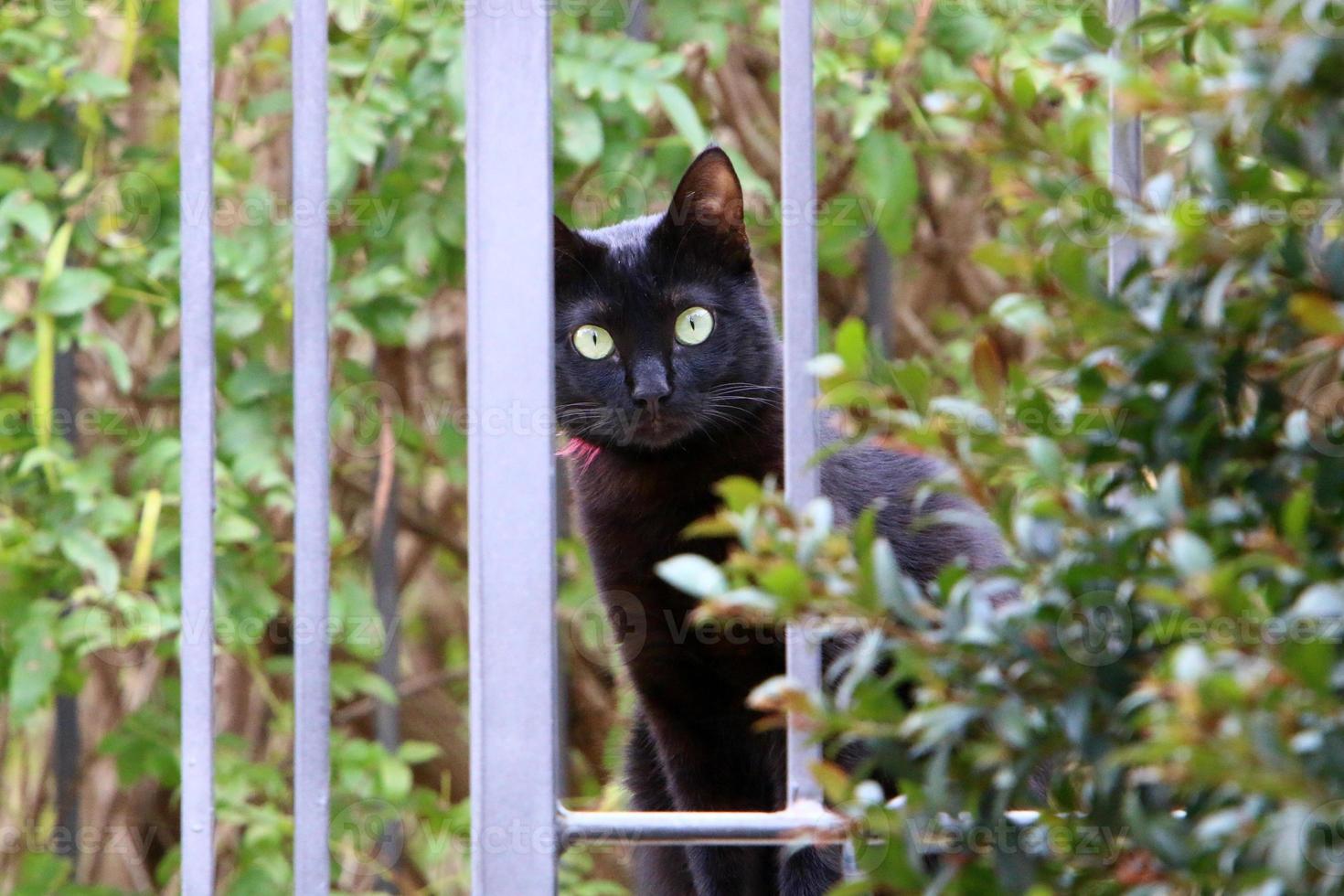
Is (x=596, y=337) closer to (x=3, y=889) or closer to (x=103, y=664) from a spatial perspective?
(x=103, y=664)

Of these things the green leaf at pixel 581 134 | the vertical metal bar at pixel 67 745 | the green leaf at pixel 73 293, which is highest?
the green leaf at pixel 581 134

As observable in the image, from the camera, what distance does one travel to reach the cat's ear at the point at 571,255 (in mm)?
1707

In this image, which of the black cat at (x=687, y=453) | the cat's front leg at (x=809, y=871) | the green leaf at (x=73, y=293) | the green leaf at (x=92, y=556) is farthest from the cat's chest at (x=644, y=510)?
the green leaf at (x=73, y=293)

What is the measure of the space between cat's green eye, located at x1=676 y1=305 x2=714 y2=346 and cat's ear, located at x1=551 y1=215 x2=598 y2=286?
0.14 meters

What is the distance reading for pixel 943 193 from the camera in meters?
3.39

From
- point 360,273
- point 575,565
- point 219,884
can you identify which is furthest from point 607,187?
point 219,884

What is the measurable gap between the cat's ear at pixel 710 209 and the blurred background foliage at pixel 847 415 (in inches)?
13.6

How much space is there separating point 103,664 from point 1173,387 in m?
2.59

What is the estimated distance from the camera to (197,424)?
1.18 m

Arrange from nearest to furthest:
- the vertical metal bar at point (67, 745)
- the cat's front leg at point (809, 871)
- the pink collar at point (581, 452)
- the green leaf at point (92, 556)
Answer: the cat's front leg at point (809, 871) → the pink collar at point (581, 452) → the green leaf at point (92, 556) → the vertical metal bar at point (67, 745)

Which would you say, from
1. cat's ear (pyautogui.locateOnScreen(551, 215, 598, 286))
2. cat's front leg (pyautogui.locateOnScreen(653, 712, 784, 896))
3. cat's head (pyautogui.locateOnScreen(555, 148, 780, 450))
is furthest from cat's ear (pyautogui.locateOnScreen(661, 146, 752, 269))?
cat's front leg (pyautogui.locateOnScreen(653, 712, 784, 896))

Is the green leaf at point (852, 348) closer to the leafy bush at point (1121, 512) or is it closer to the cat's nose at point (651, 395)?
the leafy bush at point (1121, 512)

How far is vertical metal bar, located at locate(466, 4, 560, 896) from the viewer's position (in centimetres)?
113

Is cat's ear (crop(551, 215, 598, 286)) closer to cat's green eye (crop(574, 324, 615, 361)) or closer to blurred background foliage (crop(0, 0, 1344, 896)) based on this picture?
cat's green eye (crop(574, 324, 615, 361))
